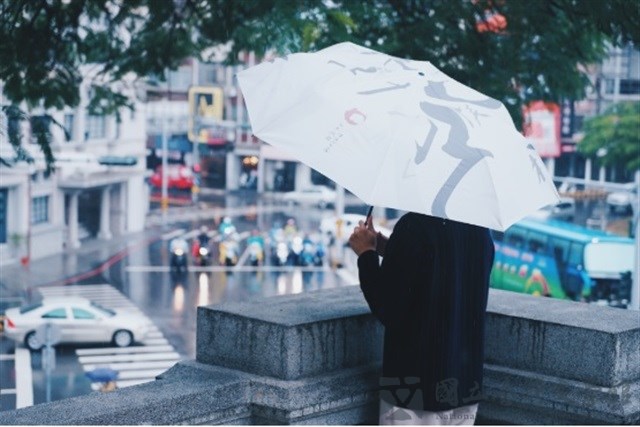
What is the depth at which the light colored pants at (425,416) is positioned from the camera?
5207 mm

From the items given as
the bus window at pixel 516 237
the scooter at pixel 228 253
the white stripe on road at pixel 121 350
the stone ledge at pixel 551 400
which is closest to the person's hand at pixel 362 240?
the stone ledge at pixel 551 400

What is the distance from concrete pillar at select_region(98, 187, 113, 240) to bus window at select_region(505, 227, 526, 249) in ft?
75.9

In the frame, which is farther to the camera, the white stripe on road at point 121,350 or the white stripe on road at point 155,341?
the white stripe on road at point 155,341

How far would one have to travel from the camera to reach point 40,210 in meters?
54.0

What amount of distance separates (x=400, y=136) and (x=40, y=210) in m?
50.6

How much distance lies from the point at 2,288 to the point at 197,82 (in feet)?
137

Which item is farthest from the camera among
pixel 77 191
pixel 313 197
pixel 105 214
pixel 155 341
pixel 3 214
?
pixel 313 197

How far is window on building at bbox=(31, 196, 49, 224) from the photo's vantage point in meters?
53.2

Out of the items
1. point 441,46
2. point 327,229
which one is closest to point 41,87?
point 441,46

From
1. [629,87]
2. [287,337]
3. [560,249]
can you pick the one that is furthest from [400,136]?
[629,87]

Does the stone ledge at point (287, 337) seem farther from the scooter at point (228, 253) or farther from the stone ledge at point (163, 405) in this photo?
the scooter at point (228, 253)

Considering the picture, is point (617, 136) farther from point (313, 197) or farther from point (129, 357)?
point (129, 357)

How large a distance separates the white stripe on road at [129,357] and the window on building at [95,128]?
25.9 m

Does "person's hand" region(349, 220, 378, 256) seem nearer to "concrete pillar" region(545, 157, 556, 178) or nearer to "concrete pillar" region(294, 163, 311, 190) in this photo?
"concrete pillar" region(294, 163, 311, 190)
